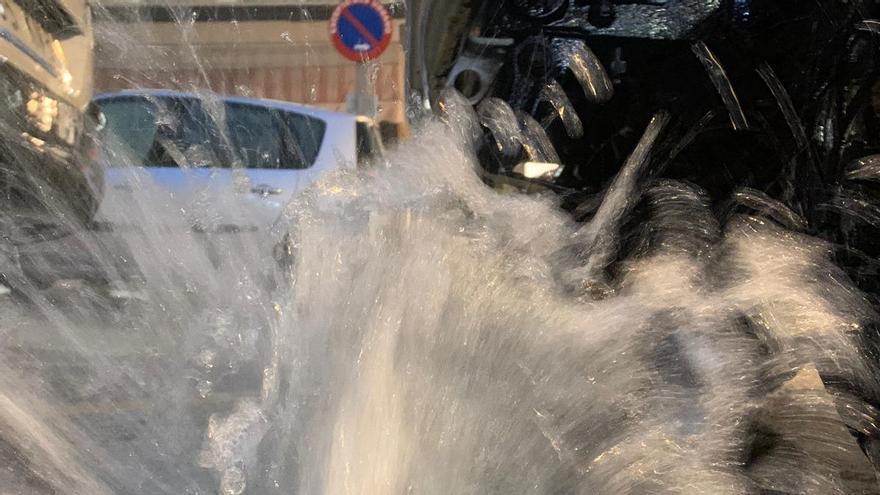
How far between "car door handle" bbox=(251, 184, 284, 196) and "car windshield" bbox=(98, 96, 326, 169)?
11 cm

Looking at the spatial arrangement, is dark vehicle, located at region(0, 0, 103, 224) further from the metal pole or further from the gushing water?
the metal pole

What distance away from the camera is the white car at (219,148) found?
2473 mm

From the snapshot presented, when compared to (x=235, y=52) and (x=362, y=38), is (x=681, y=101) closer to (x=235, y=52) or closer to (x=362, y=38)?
(x=362, y=38)

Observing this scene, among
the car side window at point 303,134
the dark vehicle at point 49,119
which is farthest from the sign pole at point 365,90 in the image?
the dark vehicle at point 49,119

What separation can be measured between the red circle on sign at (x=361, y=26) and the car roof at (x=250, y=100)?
6.8 inches

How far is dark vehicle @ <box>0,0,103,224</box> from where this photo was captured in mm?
2453

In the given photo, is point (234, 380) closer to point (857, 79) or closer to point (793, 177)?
point (793, 177)

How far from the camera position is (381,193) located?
2420mm

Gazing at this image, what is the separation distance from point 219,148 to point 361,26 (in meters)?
0.56

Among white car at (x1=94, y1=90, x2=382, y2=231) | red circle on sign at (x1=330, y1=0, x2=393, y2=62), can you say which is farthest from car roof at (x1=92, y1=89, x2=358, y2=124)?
red circle on sign at (x1=330, y1=0, x2=393, y2=62)

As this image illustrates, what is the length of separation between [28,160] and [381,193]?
1.05 metres

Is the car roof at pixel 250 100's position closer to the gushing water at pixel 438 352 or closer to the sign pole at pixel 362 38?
the sign pole at pixel 362 38

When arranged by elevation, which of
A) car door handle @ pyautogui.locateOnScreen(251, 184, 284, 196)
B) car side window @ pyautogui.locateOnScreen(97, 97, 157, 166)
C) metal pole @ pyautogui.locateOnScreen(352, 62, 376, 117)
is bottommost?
car door handle @ pyautogui.locateOnScreen(251, 184, 284, 196)

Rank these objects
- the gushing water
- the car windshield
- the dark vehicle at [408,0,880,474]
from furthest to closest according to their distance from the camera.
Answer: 1. the car windshield
2. the dark vehicle at [408,0,880,474]
3. the gushing water
